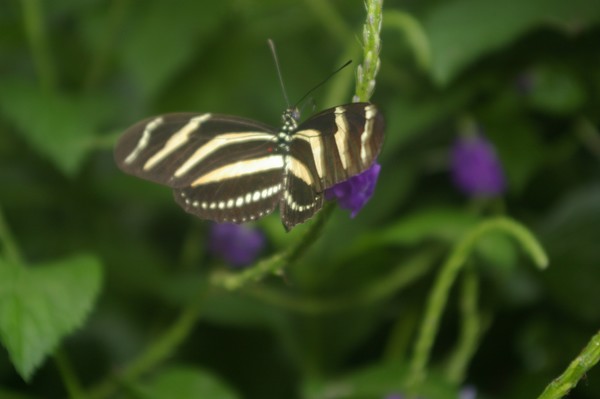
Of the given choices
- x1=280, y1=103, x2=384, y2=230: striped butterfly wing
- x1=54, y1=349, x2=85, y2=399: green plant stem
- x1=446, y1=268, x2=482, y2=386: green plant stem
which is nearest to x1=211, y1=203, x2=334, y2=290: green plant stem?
x1=280, y1=103, x2=384, y2=230: striped butterfly wing

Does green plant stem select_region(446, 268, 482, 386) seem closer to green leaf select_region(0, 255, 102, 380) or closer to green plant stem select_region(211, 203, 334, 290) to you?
green plant stem select_region(211, 203, 334, 290)

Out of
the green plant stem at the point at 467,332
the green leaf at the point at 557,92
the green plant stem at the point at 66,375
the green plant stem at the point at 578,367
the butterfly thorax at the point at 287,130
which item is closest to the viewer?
the green plant stem at the point at 578,367

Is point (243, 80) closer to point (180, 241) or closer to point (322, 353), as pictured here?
point (180, 241)

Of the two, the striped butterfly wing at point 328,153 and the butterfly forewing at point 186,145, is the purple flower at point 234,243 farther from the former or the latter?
the striped butterfly wing at point 328,153

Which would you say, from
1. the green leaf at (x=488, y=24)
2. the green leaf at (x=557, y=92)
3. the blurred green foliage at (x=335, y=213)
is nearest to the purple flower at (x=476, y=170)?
the blurred green foliage at (x=335, y=213)

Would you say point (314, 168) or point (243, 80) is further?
point (243, 80)

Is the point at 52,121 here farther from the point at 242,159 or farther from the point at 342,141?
the point at 342,141

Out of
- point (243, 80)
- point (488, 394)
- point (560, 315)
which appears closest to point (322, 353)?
point (488, 394)

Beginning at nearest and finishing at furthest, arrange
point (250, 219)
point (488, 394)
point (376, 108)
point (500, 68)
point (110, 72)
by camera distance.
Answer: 1. point (376, 108)
2. point (250, 219)
3. point (500, 68)
4. point (488, 394)
5. point (110, 72)
